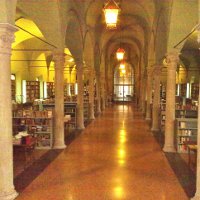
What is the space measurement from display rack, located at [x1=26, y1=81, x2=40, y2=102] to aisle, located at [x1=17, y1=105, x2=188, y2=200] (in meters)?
13.5

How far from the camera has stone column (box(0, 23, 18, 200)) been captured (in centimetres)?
698

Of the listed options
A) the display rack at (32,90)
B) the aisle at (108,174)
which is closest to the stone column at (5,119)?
the aisle at (108,174)

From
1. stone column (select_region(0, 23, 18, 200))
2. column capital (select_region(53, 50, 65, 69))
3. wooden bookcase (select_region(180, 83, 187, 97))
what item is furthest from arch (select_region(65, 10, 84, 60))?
wooden bookcase (select_region(180, 83, 187, 97))

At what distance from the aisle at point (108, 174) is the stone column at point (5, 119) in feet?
1.78

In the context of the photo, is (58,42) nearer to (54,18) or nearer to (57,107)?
(54,18)

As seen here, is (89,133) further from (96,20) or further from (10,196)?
(10,196)

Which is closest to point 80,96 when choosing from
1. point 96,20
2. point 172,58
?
point 96,20

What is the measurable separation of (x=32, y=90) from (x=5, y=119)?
20999 mm

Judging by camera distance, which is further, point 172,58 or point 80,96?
point 80,96

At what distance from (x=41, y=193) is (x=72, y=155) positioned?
13.3 ft

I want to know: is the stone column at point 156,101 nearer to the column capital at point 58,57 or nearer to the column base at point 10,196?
the column capital at point 58,57

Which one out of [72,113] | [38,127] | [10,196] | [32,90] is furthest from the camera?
[32,90]

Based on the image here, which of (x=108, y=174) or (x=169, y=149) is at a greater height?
(x=169, y=149)

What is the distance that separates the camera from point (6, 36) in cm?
691
